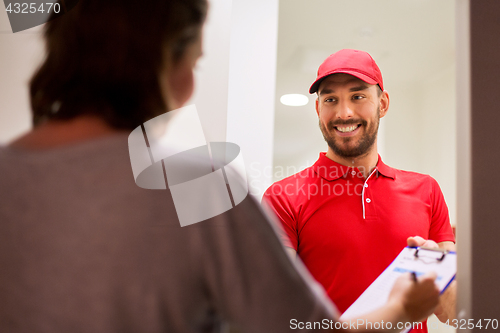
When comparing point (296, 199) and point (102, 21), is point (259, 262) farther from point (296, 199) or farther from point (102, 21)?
point (296, 199)

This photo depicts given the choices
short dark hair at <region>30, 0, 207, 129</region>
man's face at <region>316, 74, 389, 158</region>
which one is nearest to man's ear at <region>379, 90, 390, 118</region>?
man's face at <region>316, 74, 389, 158</region>

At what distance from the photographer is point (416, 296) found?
0.30 metres

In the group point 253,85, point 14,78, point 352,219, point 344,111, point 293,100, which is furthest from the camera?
point 293,100

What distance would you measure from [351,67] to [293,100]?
99 centimetres

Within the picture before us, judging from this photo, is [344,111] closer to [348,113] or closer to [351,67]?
[348,113]

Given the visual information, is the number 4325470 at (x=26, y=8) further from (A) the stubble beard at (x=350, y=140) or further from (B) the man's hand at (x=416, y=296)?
(A) the stubble beard at (x=350, y=140)

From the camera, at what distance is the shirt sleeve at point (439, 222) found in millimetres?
823

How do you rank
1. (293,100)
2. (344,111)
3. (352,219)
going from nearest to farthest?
(352,219)
(344,111)
(293,100)

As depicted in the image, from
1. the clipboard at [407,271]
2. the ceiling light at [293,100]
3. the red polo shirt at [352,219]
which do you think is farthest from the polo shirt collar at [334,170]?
the ceiling light at [293,100]

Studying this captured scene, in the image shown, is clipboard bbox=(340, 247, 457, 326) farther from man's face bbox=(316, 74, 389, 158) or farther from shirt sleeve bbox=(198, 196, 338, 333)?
man's face bbox=(316, 74, 389, 158)

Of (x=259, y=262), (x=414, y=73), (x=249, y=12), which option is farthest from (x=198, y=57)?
(x=414, y=73)

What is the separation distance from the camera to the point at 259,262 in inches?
10.3

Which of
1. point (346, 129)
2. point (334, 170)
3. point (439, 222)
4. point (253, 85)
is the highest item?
point (253, 85)

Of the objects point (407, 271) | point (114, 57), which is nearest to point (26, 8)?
point (114, 57)
